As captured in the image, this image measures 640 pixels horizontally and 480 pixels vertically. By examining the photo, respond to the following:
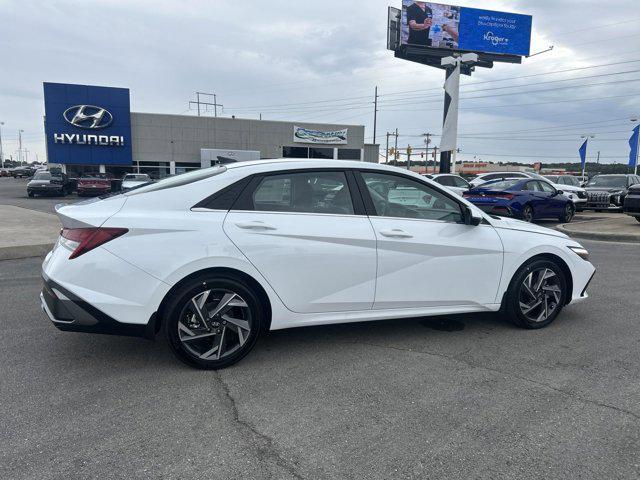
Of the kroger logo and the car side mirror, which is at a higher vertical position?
the kroger logo

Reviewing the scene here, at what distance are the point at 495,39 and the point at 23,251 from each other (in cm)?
3975

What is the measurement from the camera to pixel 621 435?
277 centimetres

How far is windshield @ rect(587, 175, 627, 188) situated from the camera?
61.8ft

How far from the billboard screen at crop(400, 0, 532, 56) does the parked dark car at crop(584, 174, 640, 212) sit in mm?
21991

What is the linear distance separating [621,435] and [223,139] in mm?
40305

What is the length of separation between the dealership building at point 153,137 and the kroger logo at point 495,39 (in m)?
13.0

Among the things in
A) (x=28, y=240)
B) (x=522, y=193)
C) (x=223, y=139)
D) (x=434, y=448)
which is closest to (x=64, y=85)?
(x=223, y=139)

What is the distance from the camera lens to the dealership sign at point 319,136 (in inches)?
1661

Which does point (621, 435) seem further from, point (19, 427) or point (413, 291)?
point (19, 427)

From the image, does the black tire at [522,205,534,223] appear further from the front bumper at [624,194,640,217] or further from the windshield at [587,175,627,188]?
the windshield at [587,175,627,188]

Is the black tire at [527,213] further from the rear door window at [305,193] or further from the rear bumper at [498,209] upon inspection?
the rear door window at [305,193]

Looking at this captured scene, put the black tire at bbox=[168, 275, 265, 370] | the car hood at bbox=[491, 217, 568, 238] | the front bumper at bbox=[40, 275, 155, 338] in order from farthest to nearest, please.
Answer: the car hood at bbox=[491, 217, 568, 238] < the black tire at bbox=[168, 275, 265, 370] < the front bumper at bbox=[40, 275, 155, 338]

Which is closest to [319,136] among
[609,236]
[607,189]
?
[607,189]

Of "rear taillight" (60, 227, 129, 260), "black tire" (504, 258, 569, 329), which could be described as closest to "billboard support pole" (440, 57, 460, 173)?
"black tire" (504, 258, 569, 329)
